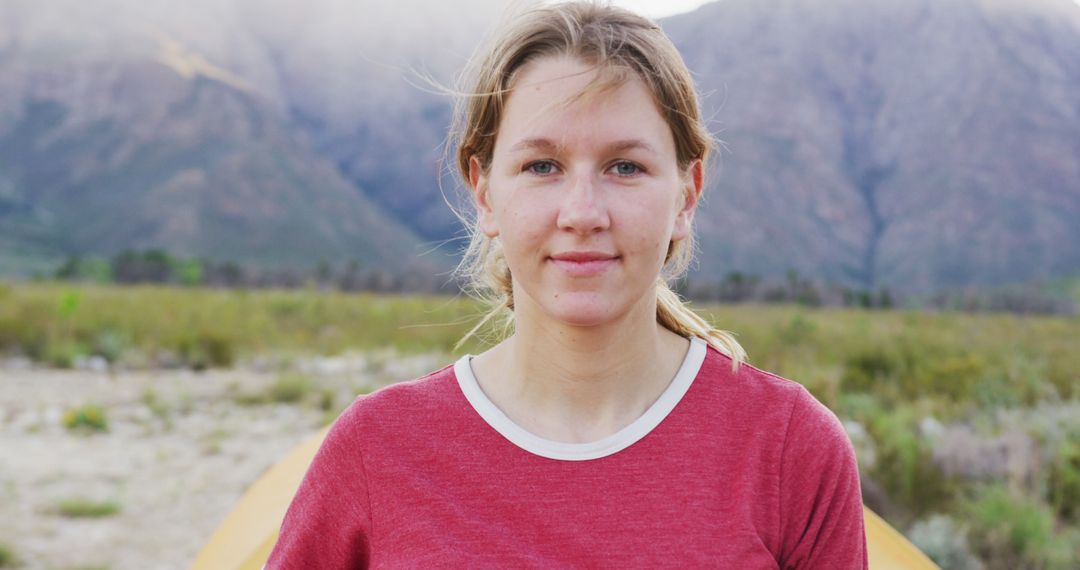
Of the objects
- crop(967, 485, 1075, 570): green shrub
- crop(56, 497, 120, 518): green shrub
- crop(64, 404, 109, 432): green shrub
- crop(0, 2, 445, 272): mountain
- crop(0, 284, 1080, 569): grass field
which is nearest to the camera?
crop(967, 485, 1075, 570): green shrub

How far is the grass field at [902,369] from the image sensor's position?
17.2 feet

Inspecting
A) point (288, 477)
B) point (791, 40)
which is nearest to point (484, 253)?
point (288, 477)

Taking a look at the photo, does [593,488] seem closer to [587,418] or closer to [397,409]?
[587,418]

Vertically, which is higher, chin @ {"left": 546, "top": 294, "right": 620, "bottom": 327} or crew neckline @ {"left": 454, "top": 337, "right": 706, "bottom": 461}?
chin @ {"left": 546, "top": 294, "right": 620, "bottom": 327}

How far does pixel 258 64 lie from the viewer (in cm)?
10362

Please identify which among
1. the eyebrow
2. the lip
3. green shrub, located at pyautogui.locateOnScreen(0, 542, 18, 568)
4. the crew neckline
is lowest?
green shrub, located at pyautogui.locateOnScreen(0, 542, 18, 568)

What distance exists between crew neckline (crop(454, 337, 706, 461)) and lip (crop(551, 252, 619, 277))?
282 mm

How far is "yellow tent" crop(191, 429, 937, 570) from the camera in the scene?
8.26ft

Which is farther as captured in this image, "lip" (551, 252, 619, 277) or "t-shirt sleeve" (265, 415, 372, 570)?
"t-shirt sleeve" (265, 415, 372, 570)

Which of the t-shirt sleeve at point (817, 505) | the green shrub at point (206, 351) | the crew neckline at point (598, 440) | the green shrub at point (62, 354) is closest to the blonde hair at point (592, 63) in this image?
the crew neckline at point (598, 440)

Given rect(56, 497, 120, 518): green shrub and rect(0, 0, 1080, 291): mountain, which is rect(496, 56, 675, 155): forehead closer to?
rect(56, 497, 120, 518): green shrub

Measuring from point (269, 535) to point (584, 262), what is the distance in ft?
4.79

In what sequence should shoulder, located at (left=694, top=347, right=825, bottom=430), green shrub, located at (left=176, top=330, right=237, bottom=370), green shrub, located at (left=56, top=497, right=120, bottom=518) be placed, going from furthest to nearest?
green shrub, located at (left=176, top=330, right=237, bottom=370), green shrub, located at (left=56, top=497, right=120, bottom=518), shoulder, located at (left=694, top=347, right=825, bottom=430)

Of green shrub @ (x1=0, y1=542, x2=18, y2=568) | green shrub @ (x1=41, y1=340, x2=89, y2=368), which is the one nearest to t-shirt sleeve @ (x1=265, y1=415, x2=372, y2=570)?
green shrub @ (x1=0, y1=542, x2=18, y2=568)
